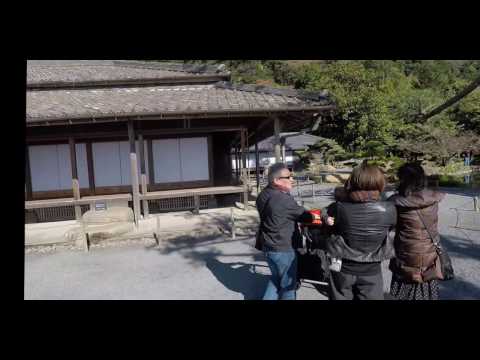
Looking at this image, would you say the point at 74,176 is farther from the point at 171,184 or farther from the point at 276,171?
the point at 276,171

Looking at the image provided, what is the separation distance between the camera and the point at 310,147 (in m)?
29.3

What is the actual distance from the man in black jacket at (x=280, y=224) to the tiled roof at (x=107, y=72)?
750 cm

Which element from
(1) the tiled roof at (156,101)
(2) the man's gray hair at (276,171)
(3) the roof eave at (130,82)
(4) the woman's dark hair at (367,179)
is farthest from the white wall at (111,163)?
(4) the woman's dark hair at (367,179)

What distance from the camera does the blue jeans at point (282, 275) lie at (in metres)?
3.11

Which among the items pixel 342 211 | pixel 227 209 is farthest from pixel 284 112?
pixel 342 211

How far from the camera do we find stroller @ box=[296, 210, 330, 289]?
3.64 m

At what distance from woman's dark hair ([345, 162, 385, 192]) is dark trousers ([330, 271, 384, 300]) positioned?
2.36 feet

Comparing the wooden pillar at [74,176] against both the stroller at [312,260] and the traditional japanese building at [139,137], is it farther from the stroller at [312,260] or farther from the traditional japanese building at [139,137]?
the stroller at [312,260]

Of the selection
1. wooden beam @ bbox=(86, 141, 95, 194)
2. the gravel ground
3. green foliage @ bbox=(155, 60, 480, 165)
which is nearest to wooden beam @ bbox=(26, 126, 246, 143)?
wooden beam @ bbox=(86, 141, 95, 194)

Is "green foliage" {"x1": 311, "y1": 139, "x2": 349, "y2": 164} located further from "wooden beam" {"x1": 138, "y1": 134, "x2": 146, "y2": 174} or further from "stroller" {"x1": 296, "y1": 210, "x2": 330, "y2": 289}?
"stroller" {"x1": 296, "y1": 210, "x2": 330, "y2": 289}

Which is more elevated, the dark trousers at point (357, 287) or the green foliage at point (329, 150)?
the green foliage at point (329, 150)

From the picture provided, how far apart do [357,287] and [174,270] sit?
308 centimetres

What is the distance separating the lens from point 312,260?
12.5ft

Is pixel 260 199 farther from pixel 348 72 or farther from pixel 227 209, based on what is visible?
pixel 348 72
